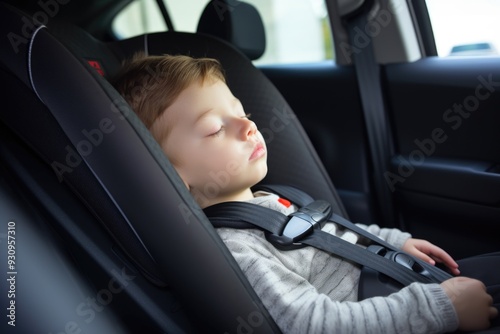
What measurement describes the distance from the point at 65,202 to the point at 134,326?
0.28 m

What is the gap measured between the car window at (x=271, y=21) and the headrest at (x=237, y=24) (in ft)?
2.50

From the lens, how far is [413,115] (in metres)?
1.66

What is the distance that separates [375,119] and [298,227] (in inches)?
28.6

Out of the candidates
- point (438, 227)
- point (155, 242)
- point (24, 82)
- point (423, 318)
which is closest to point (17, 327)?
point (155, 242)

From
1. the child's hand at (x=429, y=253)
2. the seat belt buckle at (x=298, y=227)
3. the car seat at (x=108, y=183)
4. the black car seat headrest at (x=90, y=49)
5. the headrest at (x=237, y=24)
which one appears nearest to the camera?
the car seat at (x=108, y=183)

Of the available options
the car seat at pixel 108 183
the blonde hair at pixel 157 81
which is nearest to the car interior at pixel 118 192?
the car seat at pixel 108 183

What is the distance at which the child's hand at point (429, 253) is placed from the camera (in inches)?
50.5

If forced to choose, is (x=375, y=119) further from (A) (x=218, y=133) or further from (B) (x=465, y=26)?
(A) (x=218, y=133)

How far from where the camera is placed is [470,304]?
0.96 metres

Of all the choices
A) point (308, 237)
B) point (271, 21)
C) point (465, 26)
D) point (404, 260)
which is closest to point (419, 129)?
point (465, 26)

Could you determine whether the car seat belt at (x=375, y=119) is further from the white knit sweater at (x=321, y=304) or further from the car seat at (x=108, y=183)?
the car seat at (x=108, y=183)

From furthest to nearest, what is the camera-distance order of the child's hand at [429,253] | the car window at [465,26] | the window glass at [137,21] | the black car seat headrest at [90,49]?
the window glass at [137,21], the car window at [465,26], the black car seat headrest at [90,49], the child's hand at [429,253]

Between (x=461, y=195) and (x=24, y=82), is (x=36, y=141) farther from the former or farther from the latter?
(x=461, y=195)

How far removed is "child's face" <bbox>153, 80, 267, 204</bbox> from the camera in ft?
3.76
